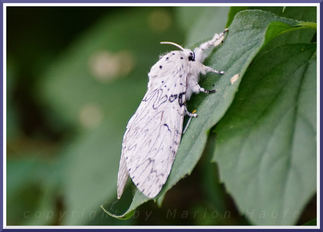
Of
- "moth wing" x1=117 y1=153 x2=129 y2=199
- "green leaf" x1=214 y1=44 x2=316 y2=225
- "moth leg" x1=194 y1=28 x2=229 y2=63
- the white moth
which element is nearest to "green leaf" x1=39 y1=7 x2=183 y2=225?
"moth wing" x1=117 y1=153 x2=129 y2=199

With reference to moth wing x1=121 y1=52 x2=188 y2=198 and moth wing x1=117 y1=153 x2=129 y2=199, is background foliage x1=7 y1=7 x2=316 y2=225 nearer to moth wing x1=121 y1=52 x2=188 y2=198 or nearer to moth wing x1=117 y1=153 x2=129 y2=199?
moth wing x1=121 y1=52 x2=188 y2=198

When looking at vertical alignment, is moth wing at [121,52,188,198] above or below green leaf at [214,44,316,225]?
below

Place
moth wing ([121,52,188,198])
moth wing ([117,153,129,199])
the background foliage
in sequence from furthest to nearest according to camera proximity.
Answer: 1. moth wing ([117,153,129,199])
2. moth wing ([121,52,188,198])
3. the background foliage

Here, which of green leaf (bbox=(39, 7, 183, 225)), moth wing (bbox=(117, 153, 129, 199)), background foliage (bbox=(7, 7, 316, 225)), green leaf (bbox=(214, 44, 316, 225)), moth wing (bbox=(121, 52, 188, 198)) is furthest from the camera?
green leaf (bbox=(39, 7, 183, 225))

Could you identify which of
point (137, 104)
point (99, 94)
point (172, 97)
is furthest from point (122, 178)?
point (99, 94)

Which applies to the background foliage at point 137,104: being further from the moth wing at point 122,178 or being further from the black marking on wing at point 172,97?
the moth wing at point 122,178

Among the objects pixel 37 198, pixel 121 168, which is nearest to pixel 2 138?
pixel 121 168

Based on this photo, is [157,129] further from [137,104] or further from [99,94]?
[99,94]
